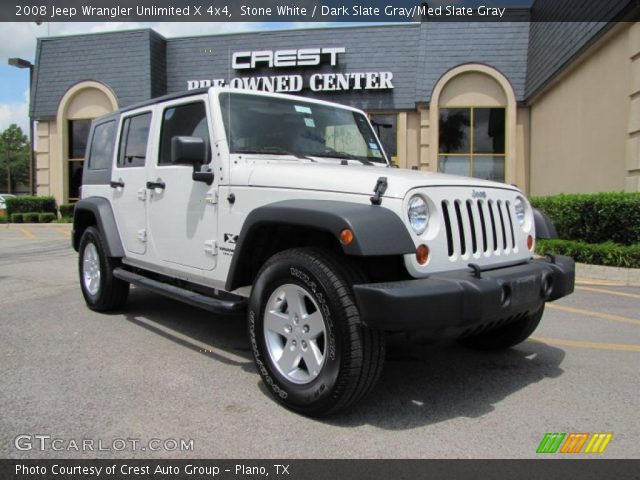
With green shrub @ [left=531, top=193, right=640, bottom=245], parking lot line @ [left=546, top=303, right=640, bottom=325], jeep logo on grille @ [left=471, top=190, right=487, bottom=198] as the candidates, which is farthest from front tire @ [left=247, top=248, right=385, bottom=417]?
green shrub @ [left=531, top=193, right=640, bottom=245]

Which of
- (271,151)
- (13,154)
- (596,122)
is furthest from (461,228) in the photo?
(13,154)

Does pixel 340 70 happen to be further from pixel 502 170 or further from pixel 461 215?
pixel 461 215

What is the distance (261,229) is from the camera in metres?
3.52

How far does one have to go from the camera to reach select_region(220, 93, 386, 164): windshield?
4059 millimetres

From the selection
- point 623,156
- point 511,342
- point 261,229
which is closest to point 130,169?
point 261,229

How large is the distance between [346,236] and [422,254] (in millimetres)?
476

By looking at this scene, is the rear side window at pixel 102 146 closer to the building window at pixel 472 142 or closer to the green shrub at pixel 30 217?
the building window at pixel 472 142

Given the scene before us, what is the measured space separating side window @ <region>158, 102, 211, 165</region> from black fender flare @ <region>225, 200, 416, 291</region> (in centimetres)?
113

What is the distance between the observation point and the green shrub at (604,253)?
805 cm

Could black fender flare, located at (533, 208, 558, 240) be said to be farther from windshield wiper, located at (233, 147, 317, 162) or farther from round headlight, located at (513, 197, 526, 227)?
windshield wiper, located at (233, 147, 317, 162)

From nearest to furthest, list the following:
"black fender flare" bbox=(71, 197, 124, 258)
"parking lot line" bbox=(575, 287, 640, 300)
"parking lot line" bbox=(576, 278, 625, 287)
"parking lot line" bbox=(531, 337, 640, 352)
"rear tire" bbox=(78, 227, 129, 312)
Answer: "parking lot line" bbox=(531, 337, 640, 352) < "black fender flare" bbox=(71, 197, 124, 258) < "rear tire" bbox=(78, 227, 129, 312) < "parking lot line" bbox=(575, 287, 640, 300) < "parking lot line" bbox=(576, 278, 625, 287)

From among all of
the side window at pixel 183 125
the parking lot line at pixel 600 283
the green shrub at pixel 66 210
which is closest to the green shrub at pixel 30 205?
the green shrub at pixel 66 210

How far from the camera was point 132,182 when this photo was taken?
16.8 feet

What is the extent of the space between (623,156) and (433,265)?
347 inches
